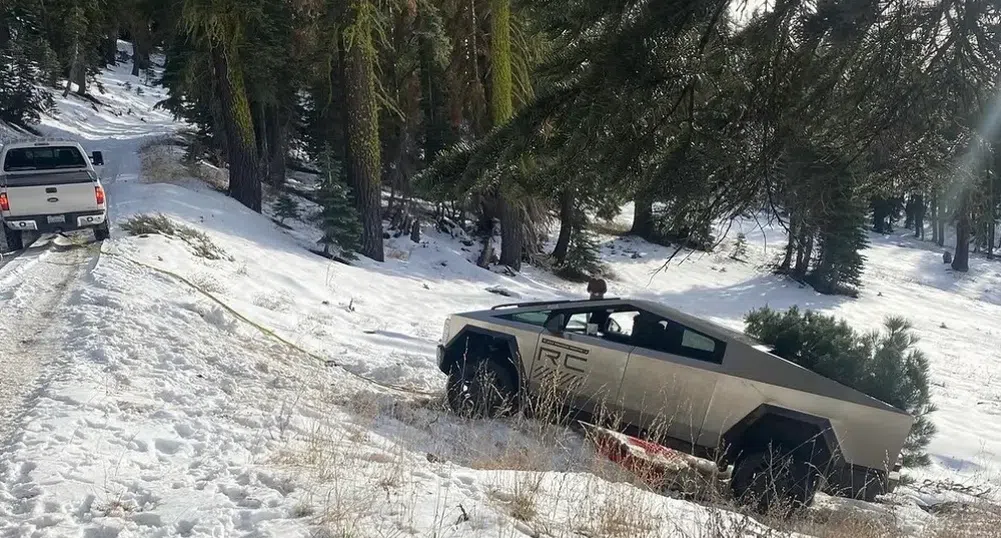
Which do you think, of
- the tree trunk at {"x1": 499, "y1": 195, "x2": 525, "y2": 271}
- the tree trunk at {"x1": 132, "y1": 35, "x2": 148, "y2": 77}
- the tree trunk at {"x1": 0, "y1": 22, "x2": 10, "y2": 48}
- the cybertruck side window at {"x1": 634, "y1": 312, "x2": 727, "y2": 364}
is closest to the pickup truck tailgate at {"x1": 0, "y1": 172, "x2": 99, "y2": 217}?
the cybertruck side window at {"x1": 634, "y1": 312, "x2": 727, "y2": 364}

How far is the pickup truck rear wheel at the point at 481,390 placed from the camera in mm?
7512

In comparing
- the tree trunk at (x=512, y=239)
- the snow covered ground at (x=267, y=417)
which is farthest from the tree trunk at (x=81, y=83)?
the tree trunk at (x=512, y=239)

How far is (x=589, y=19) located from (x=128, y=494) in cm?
402

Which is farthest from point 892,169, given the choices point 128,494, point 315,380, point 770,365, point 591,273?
point 591,273

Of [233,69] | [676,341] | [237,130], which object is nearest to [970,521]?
[676,341]

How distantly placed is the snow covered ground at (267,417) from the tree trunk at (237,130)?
39.7 inches

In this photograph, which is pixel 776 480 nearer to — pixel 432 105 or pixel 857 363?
pixel 857 363

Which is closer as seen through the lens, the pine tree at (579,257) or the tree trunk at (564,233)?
the pine tree at (579,257)

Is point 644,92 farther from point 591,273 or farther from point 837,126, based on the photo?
point 591,273

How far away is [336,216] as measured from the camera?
732 inches

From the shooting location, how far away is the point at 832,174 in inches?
184

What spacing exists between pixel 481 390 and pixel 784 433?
2.91m

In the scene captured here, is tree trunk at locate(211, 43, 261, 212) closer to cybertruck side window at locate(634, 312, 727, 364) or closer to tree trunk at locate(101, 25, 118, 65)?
cybertruck side window at locate(634, 312, 727, 364)

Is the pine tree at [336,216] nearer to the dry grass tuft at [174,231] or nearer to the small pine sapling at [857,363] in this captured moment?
the dry grass tuft at [174,231]
